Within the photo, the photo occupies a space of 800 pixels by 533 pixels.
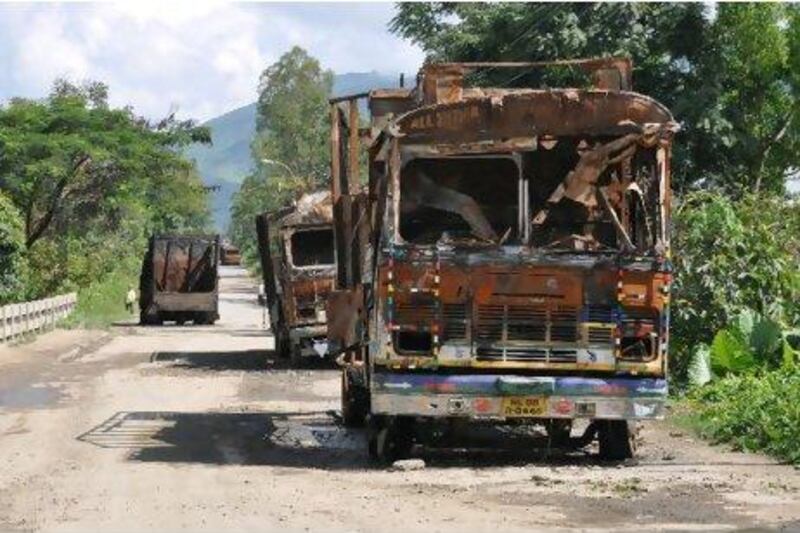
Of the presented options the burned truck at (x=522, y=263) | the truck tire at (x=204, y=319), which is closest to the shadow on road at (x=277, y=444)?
the burned truck at (x=522, y=263)

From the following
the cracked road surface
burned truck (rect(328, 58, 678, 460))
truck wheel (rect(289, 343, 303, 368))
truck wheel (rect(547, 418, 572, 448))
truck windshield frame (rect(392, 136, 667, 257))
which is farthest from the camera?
truck wheel (rect(289, 343, 303, 368))

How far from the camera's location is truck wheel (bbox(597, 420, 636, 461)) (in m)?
12.9

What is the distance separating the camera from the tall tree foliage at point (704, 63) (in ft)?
106

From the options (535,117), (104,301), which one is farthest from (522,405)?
(104,301)

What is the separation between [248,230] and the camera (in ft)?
398

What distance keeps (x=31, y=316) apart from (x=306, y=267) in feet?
40.8

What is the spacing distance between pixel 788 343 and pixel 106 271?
50.9m

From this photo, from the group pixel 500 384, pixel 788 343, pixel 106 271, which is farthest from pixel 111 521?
pixel 106 271

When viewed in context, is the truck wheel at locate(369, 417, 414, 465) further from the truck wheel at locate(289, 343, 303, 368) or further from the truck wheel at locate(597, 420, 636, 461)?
the truck wheel at locate(289, 343, 303, 368)

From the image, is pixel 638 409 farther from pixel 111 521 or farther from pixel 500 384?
pixel 111 521

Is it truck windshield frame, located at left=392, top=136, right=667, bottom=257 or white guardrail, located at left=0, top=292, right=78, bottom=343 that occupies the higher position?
truck windshield frame, located at left=392, top=136, right=667, bottom=257

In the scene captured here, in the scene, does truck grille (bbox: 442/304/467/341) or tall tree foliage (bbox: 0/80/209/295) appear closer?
truck grille (bbox: 442/304/467/341)

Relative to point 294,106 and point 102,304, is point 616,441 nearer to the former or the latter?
point 102,304

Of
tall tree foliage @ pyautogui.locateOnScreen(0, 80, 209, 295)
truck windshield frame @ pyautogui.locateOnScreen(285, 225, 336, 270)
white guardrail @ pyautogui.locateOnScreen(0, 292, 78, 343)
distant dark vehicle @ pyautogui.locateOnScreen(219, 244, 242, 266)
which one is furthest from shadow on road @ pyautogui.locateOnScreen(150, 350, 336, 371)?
distant dark vehicle @ pyautogui.locateOnScreen(219, 244, 242, 266)
